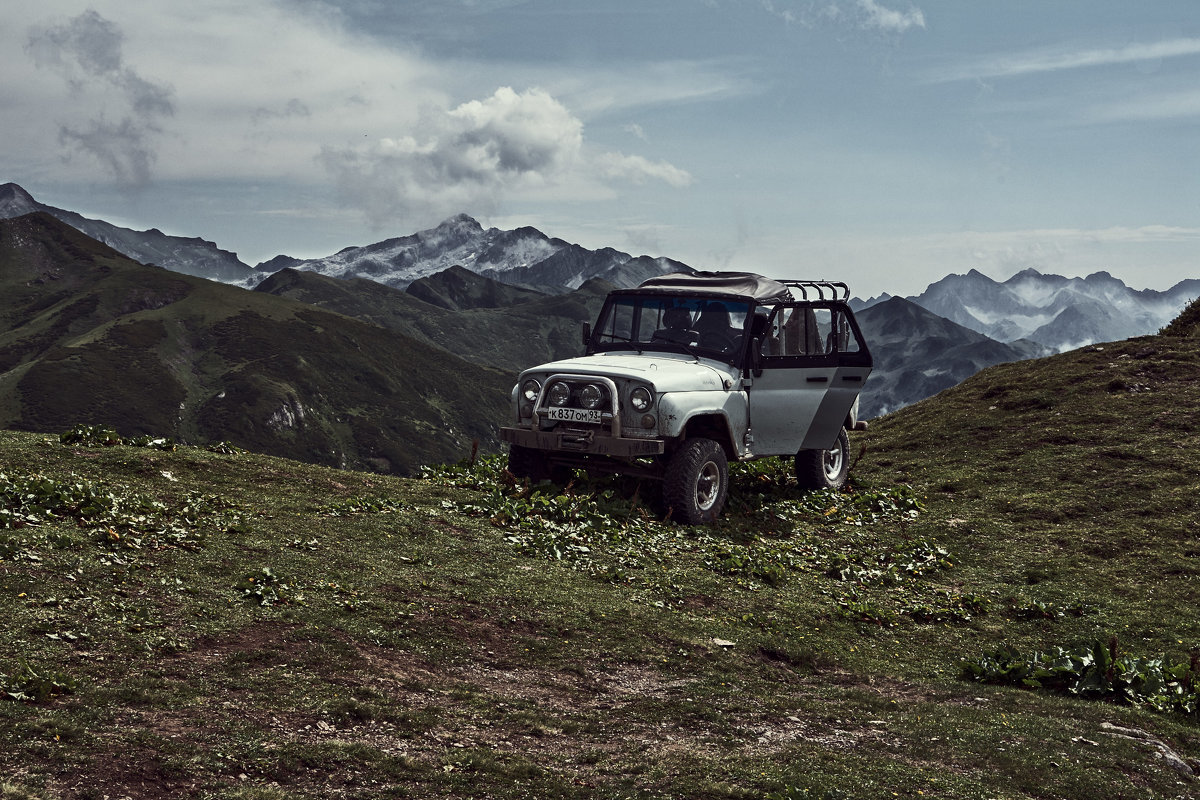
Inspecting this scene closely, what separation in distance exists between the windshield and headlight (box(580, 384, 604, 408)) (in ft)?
7.09

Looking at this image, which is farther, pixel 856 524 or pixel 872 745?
pixel 856 524

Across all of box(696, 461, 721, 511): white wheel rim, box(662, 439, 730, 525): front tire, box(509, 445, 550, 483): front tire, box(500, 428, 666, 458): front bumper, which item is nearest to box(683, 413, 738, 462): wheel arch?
box(662, 439, 730, 525): front tire

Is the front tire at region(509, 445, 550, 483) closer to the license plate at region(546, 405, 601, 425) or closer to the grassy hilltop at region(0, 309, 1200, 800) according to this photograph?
the grassy hilltop at region(0, 309, 1200, 800)

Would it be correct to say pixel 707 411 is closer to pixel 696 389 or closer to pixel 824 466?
pixel 696 389

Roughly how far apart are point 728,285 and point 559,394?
12.7 feet

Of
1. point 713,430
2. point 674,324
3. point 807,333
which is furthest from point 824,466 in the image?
point 674,324

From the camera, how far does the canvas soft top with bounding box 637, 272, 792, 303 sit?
15875mm

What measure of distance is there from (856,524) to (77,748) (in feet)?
43.6

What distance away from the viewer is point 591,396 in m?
14.2

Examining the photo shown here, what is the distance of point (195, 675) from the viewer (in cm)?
→ 716

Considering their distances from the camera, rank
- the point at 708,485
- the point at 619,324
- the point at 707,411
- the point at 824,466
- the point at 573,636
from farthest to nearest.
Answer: the point at 824,466, the point at 619,324, the point at 708,485, the point at 707,411, the point at 573,636

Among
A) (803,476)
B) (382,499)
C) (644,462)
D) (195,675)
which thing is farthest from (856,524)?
(195,675)

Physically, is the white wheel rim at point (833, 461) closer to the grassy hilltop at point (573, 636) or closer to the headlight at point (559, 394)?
the grassy hilltop at point (573, 636)

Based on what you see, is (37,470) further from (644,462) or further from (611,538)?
(644,462)
